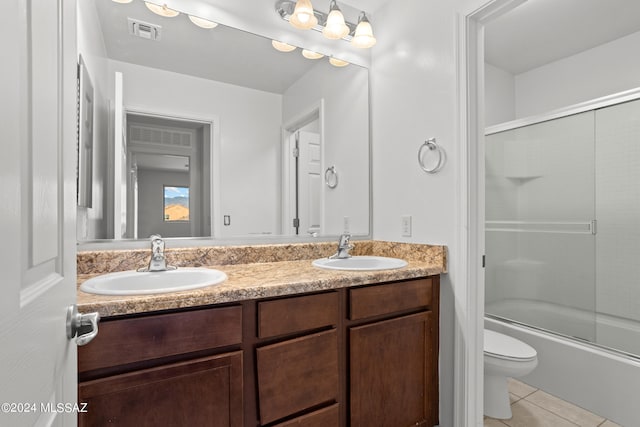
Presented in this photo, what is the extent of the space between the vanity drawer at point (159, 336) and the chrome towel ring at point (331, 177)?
3.81 feet

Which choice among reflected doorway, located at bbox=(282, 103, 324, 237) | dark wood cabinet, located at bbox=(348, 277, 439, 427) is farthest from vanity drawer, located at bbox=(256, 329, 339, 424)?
reflected doorway, located at bbox=(282, 103, 324, 237)

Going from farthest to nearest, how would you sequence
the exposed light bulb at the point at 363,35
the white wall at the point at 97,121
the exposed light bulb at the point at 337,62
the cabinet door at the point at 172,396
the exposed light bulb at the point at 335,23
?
the exposed light bulb at the point at 337,62
the exposed light bulb at the point at 363,35
the exposed light bulb at the point at 335,23
the white wall at the point at 97,121
the cabinet door at the point at 172,396

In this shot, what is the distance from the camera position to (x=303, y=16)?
1.69 meters

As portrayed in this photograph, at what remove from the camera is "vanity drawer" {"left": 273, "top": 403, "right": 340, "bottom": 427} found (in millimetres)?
1148

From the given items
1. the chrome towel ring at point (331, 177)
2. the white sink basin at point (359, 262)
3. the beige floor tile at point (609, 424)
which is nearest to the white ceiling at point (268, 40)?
the chrome towel ring at point (331, 177)

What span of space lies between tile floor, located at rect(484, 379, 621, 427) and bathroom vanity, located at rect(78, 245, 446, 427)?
1.93 ft

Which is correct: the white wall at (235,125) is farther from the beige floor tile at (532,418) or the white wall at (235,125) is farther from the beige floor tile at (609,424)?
the beige floor tile at (609,424)

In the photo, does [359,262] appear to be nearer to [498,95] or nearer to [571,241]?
[571,241]

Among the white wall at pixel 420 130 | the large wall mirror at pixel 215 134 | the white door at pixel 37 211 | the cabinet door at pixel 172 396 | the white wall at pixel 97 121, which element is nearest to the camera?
the white door at pixel 37 211

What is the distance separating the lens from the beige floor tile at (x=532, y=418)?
67.7 inches

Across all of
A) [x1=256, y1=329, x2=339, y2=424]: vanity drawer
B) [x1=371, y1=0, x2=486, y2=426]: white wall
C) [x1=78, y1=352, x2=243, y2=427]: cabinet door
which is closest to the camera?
Answer: [x1=78, y1=352, x2=243, y2=427]: cabinet door

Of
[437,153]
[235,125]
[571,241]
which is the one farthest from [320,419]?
[571,241]

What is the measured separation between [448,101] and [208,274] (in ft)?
4.47

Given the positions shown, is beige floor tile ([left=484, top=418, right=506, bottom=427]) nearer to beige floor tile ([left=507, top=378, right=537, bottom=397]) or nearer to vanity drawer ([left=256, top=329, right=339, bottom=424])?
beige floor tile ([left=507, top=378, right=537, bottom=397])
